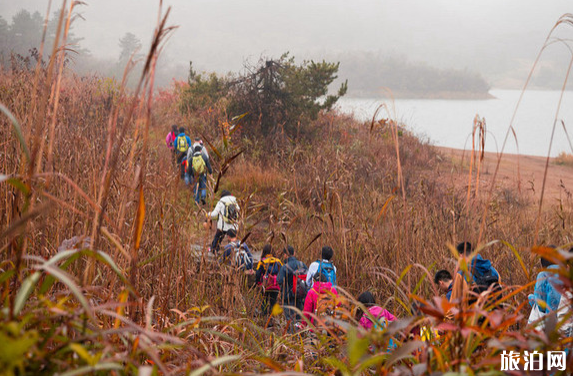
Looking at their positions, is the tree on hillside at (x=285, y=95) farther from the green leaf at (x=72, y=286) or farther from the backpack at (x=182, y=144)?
the green leaf at (x=72, y=286)

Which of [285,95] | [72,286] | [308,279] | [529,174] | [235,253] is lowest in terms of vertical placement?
[308,279]

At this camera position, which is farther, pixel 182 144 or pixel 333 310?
pixel 182 144

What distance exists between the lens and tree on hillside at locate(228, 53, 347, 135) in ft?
37.0

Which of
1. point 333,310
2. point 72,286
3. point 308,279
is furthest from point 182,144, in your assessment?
point 72,286

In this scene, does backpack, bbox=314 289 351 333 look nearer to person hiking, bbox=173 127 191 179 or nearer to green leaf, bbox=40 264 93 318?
green leaf, bbox=40 264 93 318

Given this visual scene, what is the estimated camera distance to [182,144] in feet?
27.1

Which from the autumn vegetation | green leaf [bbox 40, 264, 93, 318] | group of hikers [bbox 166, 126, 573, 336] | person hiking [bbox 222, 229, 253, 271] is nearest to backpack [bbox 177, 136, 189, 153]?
the autumn vegetation

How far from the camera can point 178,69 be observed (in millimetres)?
46062

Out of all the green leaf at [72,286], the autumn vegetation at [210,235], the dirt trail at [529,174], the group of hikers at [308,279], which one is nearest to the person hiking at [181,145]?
the autumn vegetation at [210,235]

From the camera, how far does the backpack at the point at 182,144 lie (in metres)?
8.23

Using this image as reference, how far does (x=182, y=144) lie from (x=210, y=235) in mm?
3108

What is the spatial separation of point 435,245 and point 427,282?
41 centimetres

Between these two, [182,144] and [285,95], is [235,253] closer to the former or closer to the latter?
[182,144]

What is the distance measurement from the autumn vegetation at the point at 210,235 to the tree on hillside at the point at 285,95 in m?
0.05
